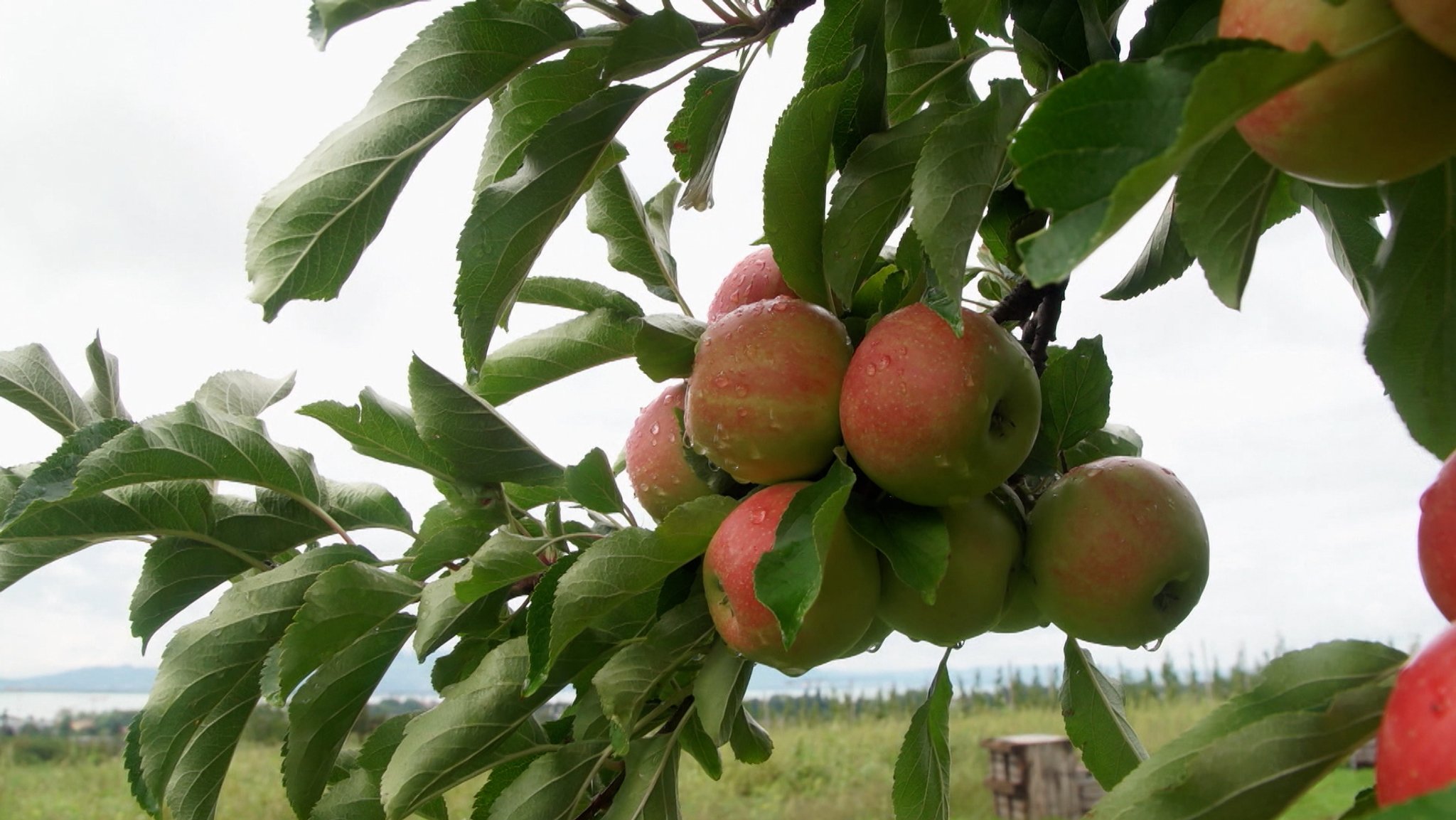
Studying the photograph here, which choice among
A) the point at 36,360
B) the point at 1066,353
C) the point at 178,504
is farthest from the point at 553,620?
the point at 36,360

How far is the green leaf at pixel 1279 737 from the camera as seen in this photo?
30 cm

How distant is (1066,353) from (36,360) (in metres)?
0.86

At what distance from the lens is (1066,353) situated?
1.92 feet

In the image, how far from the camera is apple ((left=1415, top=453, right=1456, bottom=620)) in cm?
31

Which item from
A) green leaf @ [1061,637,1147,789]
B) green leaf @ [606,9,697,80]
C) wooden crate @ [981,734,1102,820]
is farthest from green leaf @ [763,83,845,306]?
wooden crate @ [981,734,1102,820]

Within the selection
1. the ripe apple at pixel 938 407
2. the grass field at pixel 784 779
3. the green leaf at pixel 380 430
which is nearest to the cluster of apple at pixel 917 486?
the ripe apple at pixel 938 407

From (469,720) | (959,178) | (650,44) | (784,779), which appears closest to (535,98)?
(650,44)

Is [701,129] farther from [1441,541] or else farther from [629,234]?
[1441,541]

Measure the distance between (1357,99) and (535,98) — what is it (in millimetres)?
469

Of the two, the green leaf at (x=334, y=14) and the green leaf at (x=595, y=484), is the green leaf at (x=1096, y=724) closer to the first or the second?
the green leaf at (x=595, y=484)

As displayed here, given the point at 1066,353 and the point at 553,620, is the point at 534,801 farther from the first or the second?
the point at 1066,353

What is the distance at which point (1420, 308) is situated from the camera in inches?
15.3

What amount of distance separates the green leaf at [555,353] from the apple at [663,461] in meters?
0.07

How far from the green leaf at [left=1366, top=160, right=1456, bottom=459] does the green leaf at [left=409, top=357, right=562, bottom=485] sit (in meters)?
0.54
